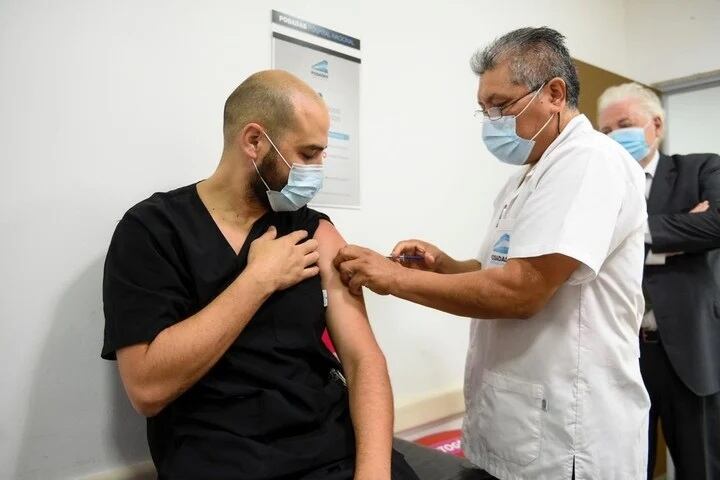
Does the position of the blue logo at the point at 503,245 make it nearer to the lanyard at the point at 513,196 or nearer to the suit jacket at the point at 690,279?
the lanyard at the point at 513,196

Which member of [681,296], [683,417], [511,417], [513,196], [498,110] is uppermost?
[498,110]

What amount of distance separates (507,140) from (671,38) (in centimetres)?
268

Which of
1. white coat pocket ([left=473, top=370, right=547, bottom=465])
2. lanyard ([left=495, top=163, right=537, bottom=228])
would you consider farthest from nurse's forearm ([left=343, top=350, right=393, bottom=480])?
lanyard ([left=495, top=163, right=537, bottom=228])

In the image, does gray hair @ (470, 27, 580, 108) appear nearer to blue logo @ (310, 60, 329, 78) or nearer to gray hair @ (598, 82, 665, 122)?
blue logo @ (310, 60, 329, 78)

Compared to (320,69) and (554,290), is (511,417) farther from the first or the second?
(320,69)

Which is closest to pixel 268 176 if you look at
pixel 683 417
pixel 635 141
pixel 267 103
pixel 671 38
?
pixel 267 103

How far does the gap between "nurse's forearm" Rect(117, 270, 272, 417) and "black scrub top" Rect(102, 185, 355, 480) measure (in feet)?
0.13

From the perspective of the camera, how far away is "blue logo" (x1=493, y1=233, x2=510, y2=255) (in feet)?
4.64

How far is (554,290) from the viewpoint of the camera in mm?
1244

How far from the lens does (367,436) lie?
1.18 metres

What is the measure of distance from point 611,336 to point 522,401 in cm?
28

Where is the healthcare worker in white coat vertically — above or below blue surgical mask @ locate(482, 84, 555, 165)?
below

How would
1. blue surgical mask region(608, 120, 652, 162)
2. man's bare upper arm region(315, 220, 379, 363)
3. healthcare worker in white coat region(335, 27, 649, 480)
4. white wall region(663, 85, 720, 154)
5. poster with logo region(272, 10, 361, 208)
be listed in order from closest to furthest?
healthcare worker in white coat region(335, 27, 649, 480), man's bare upper arm region(315, 220, 379, 363), poster with logo region(272, 10, 361, 208), blue surgical mask region(608, 120, 652, 162), white wall region(663, 85, 720, 154)

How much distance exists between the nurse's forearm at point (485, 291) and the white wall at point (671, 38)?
2.91 meters
